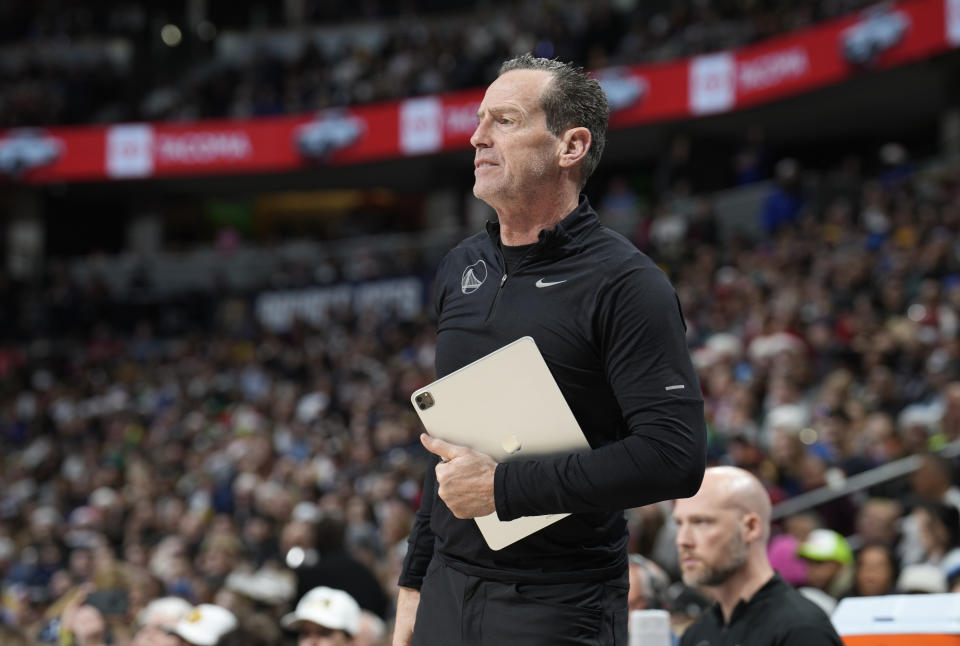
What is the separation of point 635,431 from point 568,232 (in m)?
0.41

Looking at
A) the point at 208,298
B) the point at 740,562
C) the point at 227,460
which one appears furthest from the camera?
the point at 208,298

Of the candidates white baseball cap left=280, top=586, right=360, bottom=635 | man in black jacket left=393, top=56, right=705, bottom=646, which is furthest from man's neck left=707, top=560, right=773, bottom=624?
white baseball cap left=280, top=586, right=360, bottom=635

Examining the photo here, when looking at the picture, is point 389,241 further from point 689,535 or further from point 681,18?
point 689,535

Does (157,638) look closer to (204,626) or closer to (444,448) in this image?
(204,626)

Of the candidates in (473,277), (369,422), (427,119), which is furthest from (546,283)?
(427,119)

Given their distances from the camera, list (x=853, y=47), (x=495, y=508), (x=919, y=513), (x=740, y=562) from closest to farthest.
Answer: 1. (x=495, y=508)
2. (x=740, y=562)
3. (x=919, y=513)
4. (x=853, y=47)

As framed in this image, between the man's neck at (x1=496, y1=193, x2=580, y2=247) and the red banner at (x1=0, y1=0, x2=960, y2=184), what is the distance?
1336 cm

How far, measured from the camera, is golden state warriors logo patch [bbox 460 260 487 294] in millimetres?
2244

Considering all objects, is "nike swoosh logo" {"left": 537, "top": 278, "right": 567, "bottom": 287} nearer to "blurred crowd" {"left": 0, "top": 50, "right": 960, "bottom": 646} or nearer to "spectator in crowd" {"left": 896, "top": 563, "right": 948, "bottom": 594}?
"blurred crowd" {"left": 0, "top": 50, "right": 960, "bottom": 646}

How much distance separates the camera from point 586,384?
6.84 feet

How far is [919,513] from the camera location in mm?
5758

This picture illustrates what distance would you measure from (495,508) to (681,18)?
1745 cm

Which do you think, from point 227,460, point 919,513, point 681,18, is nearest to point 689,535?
point 919,513

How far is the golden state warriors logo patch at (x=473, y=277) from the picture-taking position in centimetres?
224
